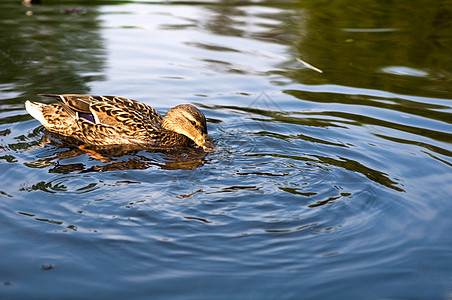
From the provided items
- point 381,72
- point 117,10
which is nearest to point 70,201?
point 381,72

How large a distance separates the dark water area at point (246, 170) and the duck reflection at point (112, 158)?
5 cm

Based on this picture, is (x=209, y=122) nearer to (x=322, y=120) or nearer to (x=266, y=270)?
(x=322, y=120)

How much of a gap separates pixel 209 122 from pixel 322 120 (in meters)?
1.75

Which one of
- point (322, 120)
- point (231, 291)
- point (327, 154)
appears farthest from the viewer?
point (322, 120)

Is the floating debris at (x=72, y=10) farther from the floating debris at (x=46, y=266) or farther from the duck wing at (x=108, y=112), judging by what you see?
the floating debris at (x=46, y=266)

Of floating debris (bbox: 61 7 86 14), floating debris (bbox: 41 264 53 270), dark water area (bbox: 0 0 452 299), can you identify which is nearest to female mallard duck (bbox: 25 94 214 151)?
dark water area (bbox: 0 0 452 299)

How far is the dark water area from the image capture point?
473 centimetres

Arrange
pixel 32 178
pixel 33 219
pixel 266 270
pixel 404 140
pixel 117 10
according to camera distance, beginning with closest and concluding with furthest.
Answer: pixel 266 270 → pixel 33 219 → pixel 32 178 → pixel 404 140 → pixel 117 10

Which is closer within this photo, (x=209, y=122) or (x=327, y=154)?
(x=327, y=154)

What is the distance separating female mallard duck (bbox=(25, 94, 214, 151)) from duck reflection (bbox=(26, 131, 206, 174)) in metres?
0.16

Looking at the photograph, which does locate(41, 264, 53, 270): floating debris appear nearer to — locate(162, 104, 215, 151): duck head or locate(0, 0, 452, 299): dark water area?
locate(0, 0, 452, 299): dark water area

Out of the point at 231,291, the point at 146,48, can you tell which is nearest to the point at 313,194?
the point at 231,291

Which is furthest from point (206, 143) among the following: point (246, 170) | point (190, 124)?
point (246, 170)

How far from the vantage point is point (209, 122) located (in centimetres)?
902
